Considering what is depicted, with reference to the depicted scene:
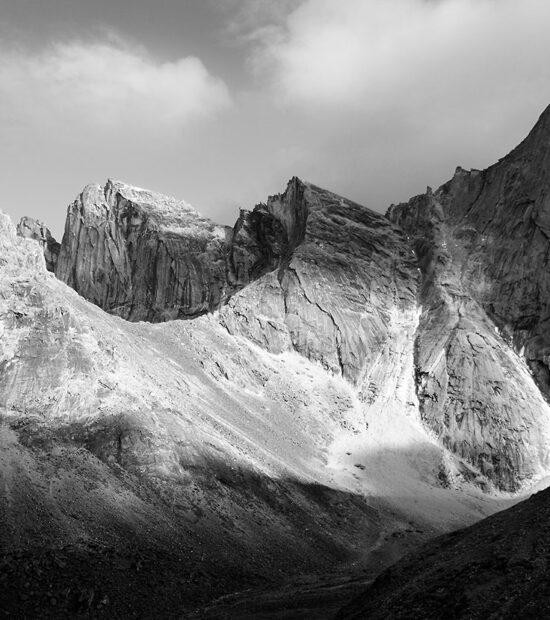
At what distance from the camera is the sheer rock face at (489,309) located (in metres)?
119

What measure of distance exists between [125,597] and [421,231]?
131619 mm

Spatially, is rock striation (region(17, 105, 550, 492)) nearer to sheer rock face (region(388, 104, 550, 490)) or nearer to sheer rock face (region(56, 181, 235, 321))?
sheer rock face (region(388, 104, 550, 490))

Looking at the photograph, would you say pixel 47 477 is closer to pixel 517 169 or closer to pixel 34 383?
pixel 34 383

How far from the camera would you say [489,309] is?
462 ft

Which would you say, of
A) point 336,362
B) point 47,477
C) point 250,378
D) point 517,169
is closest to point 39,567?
point 47,477

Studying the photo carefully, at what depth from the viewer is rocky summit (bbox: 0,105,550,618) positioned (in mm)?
52281

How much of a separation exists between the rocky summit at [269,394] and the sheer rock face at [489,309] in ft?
1.41

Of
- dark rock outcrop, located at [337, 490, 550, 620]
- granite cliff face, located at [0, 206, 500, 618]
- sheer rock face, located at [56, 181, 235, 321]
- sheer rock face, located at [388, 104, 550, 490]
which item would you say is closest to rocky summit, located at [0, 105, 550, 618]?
granite cliff face, located at [0, 206, 500, 618]

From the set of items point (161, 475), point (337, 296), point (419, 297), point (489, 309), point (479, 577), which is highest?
point (337, 296)

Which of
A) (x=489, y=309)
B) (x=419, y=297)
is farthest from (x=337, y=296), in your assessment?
(x=489, y=309)

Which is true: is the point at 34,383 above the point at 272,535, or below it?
above

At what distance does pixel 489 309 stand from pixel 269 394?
54066 millimetres

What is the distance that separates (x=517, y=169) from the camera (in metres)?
154

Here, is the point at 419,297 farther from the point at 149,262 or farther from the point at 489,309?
the point at 149,262
